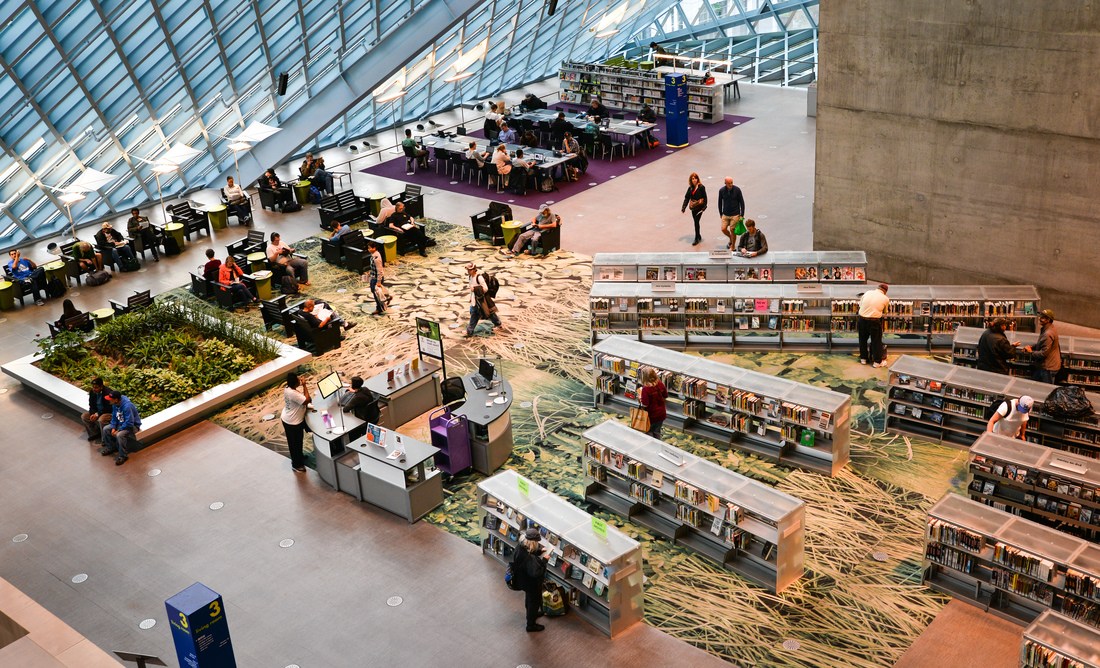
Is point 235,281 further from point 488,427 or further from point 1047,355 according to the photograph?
point 1047,355

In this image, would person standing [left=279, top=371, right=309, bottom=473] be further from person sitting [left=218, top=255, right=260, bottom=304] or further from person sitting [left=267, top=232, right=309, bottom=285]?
person sitting [left=267, top=232, right=309, bottom=285]

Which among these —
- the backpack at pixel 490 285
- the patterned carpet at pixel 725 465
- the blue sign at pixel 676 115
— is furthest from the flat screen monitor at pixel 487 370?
the blue sign at pixel 676 115

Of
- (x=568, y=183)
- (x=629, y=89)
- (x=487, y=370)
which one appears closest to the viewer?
(x=487, y=370)

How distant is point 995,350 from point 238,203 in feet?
55.8

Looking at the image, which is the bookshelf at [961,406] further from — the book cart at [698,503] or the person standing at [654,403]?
the book cart at [698,503]

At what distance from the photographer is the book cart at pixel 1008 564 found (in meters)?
9.90

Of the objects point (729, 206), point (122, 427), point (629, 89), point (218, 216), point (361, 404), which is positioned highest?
point (629, 89)

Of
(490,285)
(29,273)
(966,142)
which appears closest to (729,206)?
(966,142)

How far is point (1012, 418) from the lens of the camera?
12211 millimetres

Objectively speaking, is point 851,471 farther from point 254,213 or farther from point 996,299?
point 254,213

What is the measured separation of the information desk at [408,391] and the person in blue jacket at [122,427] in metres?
3.29

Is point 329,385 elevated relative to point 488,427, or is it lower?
elevated

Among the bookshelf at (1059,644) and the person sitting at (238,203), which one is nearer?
the bookshelf at (1059,644)

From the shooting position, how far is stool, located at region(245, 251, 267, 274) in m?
20.4
